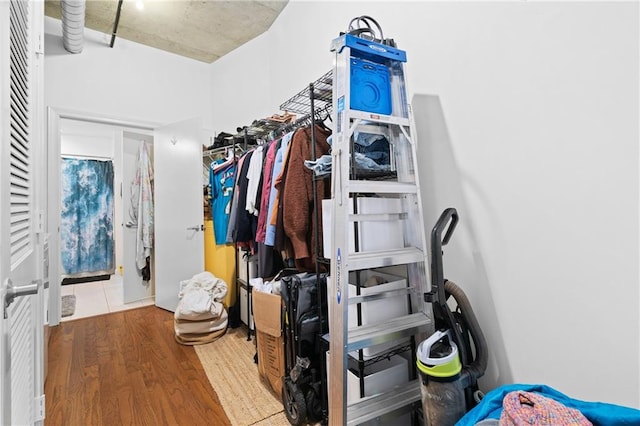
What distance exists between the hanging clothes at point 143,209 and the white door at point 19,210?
248cm

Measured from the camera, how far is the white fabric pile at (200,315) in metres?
2.42

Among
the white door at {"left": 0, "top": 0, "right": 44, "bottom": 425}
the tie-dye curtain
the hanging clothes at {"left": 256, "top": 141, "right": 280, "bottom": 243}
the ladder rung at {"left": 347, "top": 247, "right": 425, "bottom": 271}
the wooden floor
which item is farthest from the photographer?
the tie-dye curtain

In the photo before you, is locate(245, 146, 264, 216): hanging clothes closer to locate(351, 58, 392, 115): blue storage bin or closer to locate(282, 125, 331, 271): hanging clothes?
locate(282, 125, 331, 271): hanging clothes

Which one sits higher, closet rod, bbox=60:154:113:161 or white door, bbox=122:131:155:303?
closet rod, bbox=60:154:113:161

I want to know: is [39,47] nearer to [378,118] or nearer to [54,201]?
[378,118]

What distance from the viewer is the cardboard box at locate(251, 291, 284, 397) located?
1.71 meters

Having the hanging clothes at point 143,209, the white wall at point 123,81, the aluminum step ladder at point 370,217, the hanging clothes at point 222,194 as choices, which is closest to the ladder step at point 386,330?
the aluminum step ladder at point 370,217

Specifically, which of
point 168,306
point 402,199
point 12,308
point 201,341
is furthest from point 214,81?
point 12,308

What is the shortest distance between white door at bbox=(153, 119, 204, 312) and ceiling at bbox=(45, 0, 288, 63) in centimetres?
99

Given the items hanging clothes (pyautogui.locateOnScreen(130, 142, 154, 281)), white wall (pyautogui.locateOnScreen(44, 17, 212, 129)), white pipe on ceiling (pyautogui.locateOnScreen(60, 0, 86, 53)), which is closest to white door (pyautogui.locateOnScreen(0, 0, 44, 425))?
white pipe on ceiling (pyautogui.locateOnScreen(60, 0, 86, 53))

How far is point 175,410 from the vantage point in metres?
1.63

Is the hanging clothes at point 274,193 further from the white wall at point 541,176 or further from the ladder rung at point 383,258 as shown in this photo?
the white wall at point 541,176

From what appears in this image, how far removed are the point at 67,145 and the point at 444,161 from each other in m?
5.73

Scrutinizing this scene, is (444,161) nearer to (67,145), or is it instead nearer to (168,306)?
(168,306)
